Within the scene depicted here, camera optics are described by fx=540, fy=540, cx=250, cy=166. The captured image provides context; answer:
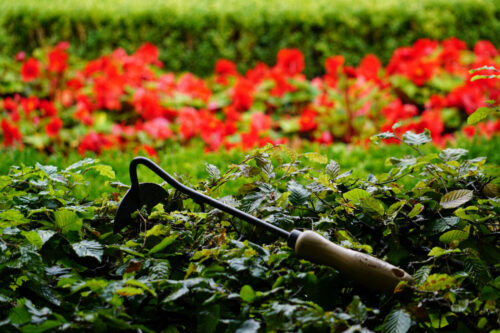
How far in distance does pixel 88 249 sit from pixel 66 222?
13 cm

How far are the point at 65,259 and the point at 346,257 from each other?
759 millimetres

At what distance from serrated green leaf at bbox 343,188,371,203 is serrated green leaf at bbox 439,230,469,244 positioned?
0.77ft

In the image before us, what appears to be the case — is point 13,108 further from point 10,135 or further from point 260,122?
point 260,122

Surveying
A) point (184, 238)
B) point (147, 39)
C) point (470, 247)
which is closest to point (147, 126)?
point (147, 39)

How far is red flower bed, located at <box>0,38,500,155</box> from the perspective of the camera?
184 inches

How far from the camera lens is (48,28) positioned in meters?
7.16

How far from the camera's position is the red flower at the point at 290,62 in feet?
18.8

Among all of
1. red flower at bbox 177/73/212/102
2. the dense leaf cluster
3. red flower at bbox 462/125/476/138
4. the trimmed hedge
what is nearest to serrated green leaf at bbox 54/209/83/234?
the dense leaf cluster

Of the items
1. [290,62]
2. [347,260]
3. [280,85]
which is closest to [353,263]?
[347,260]

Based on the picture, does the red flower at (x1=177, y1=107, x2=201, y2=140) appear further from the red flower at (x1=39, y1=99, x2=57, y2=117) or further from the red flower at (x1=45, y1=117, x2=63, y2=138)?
the red flower at (x1=39, y1=99, x2=57, y2=117)

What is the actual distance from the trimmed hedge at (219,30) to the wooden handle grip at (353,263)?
5.94 metres

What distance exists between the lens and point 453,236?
1469 millimetres

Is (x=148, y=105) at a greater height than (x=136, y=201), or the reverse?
(x=136, y=201)

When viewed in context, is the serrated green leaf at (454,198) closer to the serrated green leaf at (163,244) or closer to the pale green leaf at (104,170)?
the serrated green leaf at (163,244)
